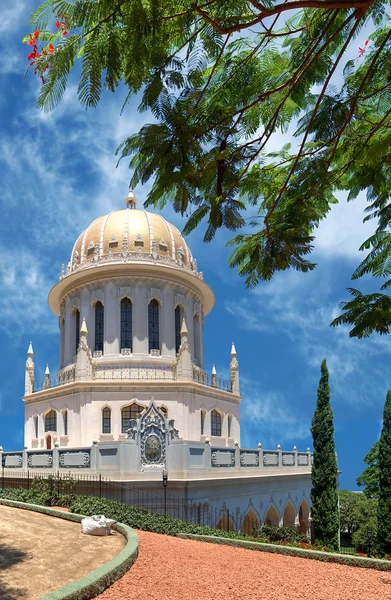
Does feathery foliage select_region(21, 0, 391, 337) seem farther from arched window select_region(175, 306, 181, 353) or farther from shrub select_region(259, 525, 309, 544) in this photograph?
arched window select_region(175, 306, 181, 353)

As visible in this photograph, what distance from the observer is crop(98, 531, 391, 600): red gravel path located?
10297mm

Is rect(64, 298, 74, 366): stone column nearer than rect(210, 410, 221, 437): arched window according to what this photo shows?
No

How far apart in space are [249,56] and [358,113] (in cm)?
199

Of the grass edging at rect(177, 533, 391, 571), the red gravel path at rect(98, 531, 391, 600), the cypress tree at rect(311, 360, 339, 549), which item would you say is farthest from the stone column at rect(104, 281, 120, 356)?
the red gravel path at rect(98, 531, 391, 600)

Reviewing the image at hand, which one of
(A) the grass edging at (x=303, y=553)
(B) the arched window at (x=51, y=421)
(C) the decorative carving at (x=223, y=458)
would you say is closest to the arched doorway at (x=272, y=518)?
(C) the decorative carving at (x=223, y=458)

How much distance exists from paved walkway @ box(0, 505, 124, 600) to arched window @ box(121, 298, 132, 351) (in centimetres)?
1744

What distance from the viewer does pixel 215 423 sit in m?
34.9

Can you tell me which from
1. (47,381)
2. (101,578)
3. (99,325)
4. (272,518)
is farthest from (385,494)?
(101,578)

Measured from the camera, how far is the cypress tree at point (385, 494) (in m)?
29.8

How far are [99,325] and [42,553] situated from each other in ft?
76.0

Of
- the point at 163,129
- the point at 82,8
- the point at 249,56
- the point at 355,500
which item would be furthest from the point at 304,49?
the point at 355,500

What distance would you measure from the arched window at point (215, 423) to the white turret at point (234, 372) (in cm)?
286

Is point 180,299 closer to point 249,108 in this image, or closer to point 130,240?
point 130,240

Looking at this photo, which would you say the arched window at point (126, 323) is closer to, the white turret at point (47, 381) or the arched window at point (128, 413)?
the arched window at point (128, 413)
